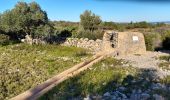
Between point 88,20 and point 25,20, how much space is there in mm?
23182

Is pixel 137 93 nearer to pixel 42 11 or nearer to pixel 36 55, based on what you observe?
pixel 36 55

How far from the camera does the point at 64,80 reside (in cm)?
2434

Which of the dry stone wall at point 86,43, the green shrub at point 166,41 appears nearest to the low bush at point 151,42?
the green shrub at point 166,41

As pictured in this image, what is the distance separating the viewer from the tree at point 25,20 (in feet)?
160

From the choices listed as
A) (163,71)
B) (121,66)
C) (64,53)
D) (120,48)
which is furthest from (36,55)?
(163,71)

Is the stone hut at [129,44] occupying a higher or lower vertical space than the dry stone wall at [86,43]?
higher

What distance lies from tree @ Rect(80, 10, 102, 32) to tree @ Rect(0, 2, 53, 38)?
65.6ft

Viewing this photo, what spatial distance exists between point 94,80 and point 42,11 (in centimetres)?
2891

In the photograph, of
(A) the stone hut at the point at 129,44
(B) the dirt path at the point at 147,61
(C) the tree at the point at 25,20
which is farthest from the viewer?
(C) the tree at the point at 25,20

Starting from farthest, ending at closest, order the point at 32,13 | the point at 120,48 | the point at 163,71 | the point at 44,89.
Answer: the point at 32,13
the point at 120,48
the point at 163,71
the point at 44,89

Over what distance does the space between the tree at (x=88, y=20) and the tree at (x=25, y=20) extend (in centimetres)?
1999

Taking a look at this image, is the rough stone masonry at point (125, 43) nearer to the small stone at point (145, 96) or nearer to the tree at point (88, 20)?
the small stone at point (145, 96)

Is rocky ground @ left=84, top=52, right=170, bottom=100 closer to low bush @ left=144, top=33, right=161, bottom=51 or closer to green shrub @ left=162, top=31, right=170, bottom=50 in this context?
low bush @ left=144, top=33, right=161, bottom=51

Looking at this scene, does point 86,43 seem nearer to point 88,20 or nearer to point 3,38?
point 3,38
